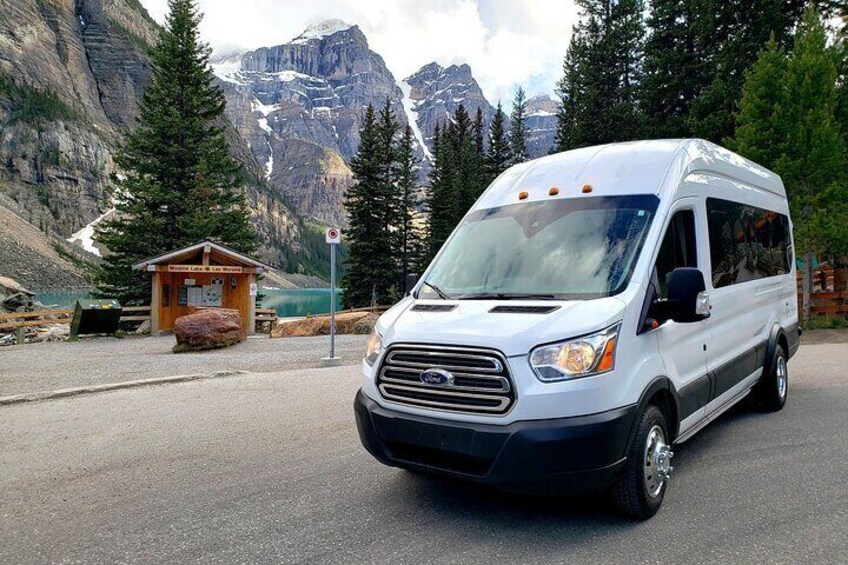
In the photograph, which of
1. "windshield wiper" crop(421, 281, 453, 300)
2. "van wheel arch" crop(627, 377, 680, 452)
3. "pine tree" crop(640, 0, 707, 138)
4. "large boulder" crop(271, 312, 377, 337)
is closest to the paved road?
"van wheel arch" crop(627, 377, 680, 452)

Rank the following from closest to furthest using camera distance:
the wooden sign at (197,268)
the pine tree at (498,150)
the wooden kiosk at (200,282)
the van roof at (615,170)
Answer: the van roof at (615,170) → the wooden sign at (197,268) → the wooden kiosk at (200,282) → the pine tree at (498,150)

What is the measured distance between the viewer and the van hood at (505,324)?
3098 mm

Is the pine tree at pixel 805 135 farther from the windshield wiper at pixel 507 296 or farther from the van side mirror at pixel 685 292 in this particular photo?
the windshield wiper at pixel 507 296

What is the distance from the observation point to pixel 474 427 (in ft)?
10.2

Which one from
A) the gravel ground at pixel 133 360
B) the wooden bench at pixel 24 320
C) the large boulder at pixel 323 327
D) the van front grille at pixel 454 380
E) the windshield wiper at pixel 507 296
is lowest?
the gravel ground at pixel 133 360

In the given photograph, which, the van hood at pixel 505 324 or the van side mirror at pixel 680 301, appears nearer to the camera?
the van hood at pixel 505 324

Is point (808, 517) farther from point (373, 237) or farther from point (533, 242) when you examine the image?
point (373, 237)

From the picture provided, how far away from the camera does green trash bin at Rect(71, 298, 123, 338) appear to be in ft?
61.2

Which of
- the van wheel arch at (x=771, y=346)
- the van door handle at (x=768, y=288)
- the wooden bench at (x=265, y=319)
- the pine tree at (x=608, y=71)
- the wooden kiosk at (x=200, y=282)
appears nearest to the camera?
the van door handle at (x=768, y=288)

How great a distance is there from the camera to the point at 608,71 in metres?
29.9

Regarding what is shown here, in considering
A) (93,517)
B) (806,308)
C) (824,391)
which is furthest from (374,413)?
(806,308)

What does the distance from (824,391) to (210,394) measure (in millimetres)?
8899

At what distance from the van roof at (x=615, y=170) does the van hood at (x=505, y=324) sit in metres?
1.26

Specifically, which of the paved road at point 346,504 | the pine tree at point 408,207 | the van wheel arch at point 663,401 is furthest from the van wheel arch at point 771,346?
the pine tree at point 408,207
